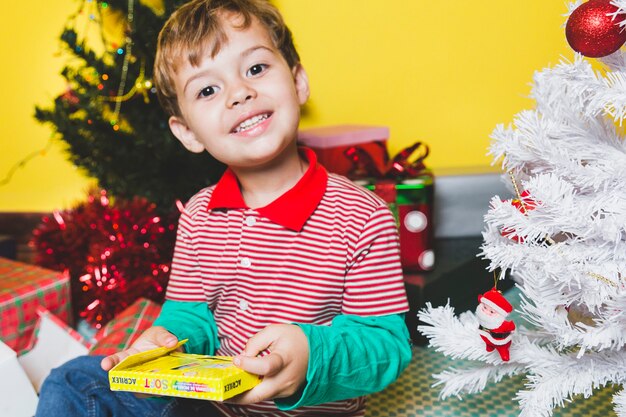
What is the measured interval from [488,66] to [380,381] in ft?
3.15

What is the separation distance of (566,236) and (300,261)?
337 mm

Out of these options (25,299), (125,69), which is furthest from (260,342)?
(125,69)

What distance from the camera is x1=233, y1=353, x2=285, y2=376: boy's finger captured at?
2.18 feet

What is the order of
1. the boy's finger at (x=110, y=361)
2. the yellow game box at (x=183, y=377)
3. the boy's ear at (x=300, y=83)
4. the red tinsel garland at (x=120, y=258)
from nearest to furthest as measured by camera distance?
the yellow game box at (x=183, y=377)
the boy's finger at (x=110, y=361)
the boy's ear at (x=300, y=83)
the red tinsel garland at (x=120, y=258)

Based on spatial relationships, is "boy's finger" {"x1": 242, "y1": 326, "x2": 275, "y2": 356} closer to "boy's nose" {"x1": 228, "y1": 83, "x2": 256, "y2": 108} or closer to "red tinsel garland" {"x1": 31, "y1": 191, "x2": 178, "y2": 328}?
"boy's nose" {"x1": 228, "y1": 83, "x2": 256, "y2": 108}

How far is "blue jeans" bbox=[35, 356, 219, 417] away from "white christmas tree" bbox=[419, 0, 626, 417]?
1.20 ft

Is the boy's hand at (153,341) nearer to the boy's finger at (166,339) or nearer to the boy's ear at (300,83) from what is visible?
the boy's finger at (166,339)

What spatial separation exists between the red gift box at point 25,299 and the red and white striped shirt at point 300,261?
0.47 meters

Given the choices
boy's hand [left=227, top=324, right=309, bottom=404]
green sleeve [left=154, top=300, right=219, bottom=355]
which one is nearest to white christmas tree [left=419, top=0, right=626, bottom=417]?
boy's hand [left=227, top=324, right=309, bottom=404]

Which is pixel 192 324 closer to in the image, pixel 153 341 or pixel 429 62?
pixel 153 341

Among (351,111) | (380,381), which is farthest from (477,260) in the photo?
(380,381)

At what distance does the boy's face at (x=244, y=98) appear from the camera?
85 centimetres

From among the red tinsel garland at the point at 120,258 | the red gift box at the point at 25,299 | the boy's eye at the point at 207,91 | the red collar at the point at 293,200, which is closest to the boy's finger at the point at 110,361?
the red collar at the point at 293,200

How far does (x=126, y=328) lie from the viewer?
1227mm
